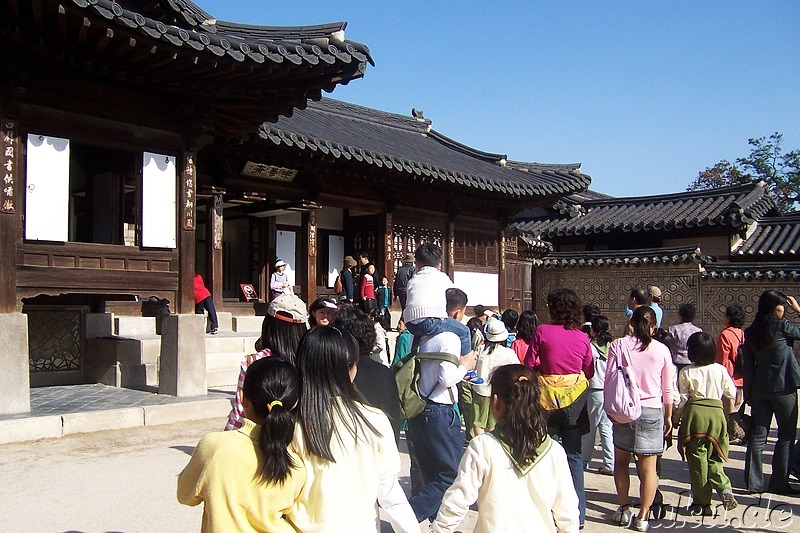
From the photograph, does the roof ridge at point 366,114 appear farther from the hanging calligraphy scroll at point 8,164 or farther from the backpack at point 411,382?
the backpack at point 411,382

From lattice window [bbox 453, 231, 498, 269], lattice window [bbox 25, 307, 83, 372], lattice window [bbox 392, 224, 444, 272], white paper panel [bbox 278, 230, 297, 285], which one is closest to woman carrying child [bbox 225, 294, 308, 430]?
lattice window [bbox 25, 307, 83, 372]

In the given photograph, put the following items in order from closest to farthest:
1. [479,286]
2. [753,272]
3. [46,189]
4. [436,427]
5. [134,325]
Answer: [436,427], [46,189], [134,325], [753,272], [479,286]

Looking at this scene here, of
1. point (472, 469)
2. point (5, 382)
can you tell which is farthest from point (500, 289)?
point (472, 469)

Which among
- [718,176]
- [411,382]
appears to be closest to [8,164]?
[411,382]

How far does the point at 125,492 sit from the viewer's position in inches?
220

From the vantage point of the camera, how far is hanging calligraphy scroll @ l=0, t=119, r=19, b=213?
7734 millimetres

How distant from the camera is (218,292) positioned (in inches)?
504

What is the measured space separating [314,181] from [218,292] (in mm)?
2983

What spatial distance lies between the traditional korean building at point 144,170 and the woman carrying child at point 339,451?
18.4ft

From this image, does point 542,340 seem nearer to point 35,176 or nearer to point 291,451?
point 291,451

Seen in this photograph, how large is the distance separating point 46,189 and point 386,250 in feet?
26.8

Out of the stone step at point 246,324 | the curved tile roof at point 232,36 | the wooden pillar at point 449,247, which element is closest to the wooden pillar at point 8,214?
the curved tile roof at point 232,36

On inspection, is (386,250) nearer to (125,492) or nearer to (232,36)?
(232,36)

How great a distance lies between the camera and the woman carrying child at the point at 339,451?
2.63m
